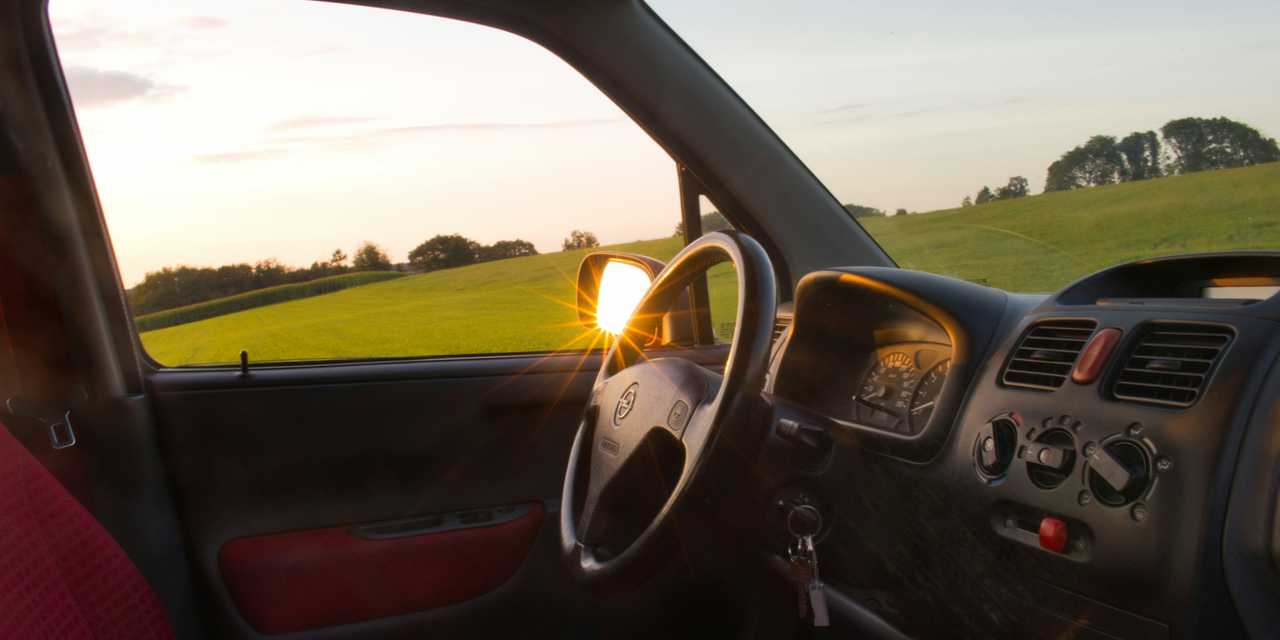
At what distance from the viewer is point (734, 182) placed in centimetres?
261

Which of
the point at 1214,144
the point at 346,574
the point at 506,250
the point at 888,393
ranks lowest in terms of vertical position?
the point at 346,574

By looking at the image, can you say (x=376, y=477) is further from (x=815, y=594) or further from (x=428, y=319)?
(x=815, y=594)

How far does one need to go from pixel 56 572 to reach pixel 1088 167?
1.77 m

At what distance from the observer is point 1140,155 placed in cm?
182

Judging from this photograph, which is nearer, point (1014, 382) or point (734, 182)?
point (1014, 382)

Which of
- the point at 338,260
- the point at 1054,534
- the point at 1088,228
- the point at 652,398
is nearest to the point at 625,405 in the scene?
the point at 652,398

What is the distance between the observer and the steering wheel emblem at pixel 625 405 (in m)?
2.03

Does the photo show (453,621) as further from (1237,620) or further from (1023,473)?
(1237,620)

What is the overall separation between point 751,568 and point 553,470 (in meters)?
0.70

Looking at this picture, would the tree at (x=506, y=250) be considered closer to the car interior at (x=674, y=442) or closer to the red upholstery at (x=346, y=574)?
the car interior at (x=674, y=442)

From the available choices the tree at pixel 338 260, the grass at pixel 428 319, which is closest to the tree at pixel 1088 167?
the grass at pixel 428 319

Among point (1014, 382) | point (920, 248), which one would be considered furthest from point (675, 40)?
point (1014, 382)

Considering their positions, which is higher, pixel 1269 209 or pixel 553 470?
pixel 1269 209

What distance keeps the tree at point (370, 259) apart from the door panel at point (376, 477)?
299mm
